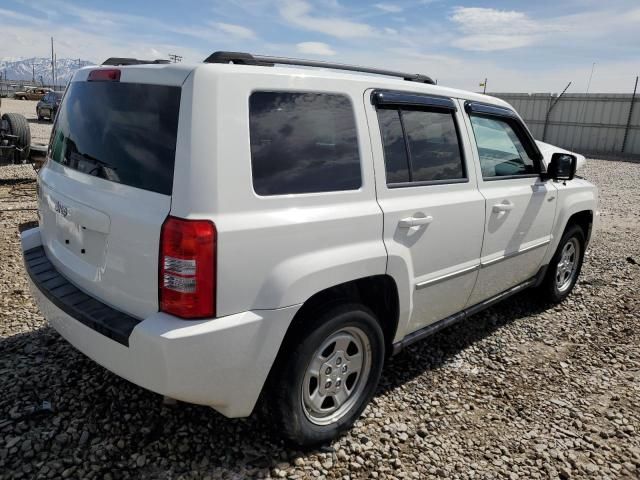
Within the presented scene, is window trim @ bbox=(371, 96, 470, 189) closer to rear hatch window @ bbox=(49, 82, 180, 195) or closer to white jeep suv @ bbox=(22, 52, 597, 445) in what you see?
white jeep suv @ bbox=(22, 52, 597, 445)

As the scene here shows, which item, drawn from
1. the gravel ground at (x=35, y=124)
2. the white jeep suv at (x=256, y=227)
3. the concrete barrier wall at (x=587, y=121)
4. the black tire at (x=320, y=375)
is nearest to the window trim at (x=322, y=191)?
the white jeep suv at (x=256, y=227)

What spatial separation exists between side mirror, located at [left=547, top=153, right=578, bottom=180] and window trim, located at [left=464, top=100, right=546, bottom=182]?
0.26ft

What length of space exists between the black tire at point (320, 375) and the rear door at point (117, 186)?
700mm

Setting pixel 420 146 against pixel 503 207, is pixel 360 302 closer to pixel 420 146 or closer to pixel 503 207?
pixel 420 146

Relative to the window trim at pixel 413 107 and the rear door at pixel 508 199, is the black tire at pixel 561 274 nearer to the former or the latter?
the rear door at pixel 508 199

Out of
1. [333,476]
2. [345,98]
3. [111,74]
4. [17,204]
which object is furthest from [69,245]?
[17,204]

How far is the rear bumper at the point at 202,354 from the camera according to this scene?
2.04m

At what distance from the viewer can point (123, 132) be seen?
2330mm

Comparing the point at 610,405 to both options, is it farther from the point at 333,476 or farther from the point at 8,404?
the point at 8,404

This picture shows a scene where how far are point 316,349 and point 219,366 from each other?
0.54 meters

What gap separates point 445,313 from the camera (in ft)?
11.2

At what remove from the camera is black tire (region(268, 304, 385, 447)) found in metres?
2.39

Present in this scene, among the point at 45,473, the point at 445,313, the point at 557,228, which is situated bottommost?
the point at 45,473

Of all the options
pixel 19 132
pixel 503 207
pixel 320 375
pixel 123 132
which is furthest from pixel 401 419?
pixel 19 132
